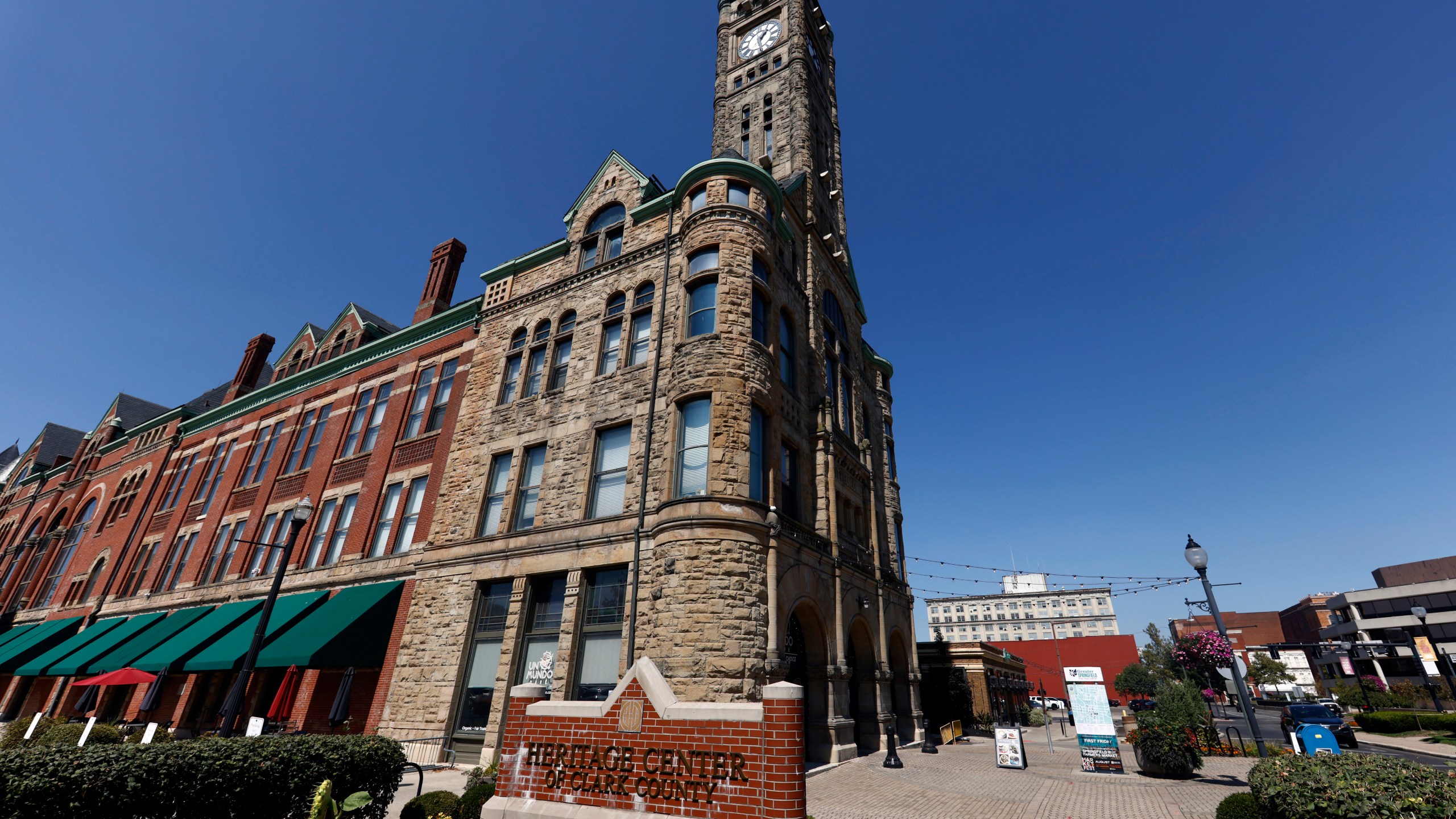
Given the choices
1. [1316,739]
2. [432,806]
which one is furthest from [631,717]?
[1316,739]

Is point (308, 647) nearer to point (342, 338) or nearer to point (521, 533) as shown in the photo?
point (521, 533)

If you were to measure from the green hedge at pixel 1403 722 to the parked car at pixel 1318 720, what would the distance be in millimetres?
3223

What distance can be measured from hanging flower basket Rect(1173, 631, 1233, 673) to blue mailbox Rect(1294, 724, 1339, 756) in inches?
1585

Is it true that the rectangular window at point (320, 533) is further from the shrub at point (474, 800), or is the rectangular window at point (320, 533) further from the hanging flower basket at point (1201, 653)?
the hanging flower basket at point (1201, 653)

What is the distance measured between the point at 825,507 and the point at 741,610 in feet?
20.4

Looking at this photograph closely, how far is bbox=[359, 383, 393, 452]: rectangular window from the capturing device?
25.1 metres

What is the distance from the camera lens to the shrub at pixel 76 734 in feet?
56.0

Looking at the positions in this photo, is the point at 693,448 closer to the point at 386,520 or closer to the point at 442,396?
the point at 442,396

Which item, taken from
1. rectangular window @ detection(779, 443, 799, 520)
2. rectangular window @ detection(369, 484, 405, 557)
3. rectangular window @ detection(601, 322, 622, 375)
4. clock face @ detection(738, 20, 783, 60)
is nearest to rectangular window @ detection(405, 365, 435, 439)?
rectangular window @ detection(369, 484, 405, 557)

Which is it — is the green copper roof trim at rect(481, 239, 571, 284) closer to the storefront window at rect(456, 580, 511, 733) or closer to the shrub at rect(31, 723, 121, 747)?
the storefront window at rect(456, 580, 511, 733)

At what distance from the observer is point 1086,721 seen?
16031 mm

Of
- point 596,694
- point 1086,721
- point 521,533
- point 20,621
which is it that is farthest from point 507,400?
point 20,621

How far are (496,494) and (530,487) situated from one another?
1508 mm

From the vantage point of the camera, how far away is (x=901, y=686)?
23812 millimetres
